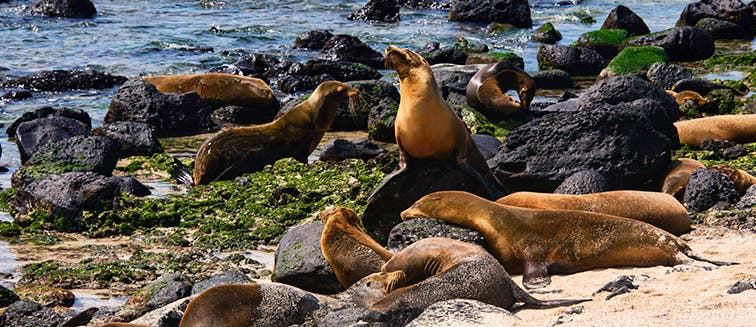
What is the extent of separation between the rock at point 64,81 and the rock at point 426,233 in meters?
12.3

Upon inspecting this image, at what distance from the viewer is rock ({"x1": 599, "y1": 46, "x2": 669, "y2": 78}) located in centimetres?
1780

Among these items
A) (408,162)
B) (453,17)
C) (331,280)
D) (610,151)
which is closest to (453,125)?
(408,162)

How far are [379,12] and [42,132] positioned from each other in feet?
59.1

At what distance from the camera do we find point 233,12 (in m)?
29.8

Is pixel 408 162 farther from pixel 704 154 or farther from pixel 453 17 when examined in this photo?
pixel 453 17

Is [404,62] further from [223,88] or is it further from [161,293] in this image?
[223,88]

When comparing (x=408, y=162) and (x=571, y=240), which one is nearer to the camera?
(x=571, y=240)

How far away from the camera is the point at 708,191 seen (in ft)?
25.5

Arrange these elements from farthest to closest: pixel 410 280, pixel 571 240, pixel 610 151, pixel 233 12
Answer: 1. pixel 233 12
2. pixel 610 151
3. pixel 571 240
4. pixel 410 280

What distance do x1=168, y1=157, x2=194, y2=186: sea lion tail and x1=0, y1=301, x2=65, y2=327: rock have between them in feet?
14.1

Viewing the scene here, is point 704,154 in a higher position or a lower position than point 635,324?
lower

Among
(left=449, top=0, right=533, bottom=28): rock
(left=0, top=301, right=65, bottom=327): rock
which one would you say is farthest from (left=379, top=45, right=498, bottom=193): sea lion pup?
(left=449, top=0, right=533, bottom=28): rock

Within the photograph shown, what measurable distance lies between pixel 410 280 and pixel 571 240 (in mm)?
1255

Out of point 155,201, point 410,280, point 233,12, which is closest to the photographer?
point 410,280
